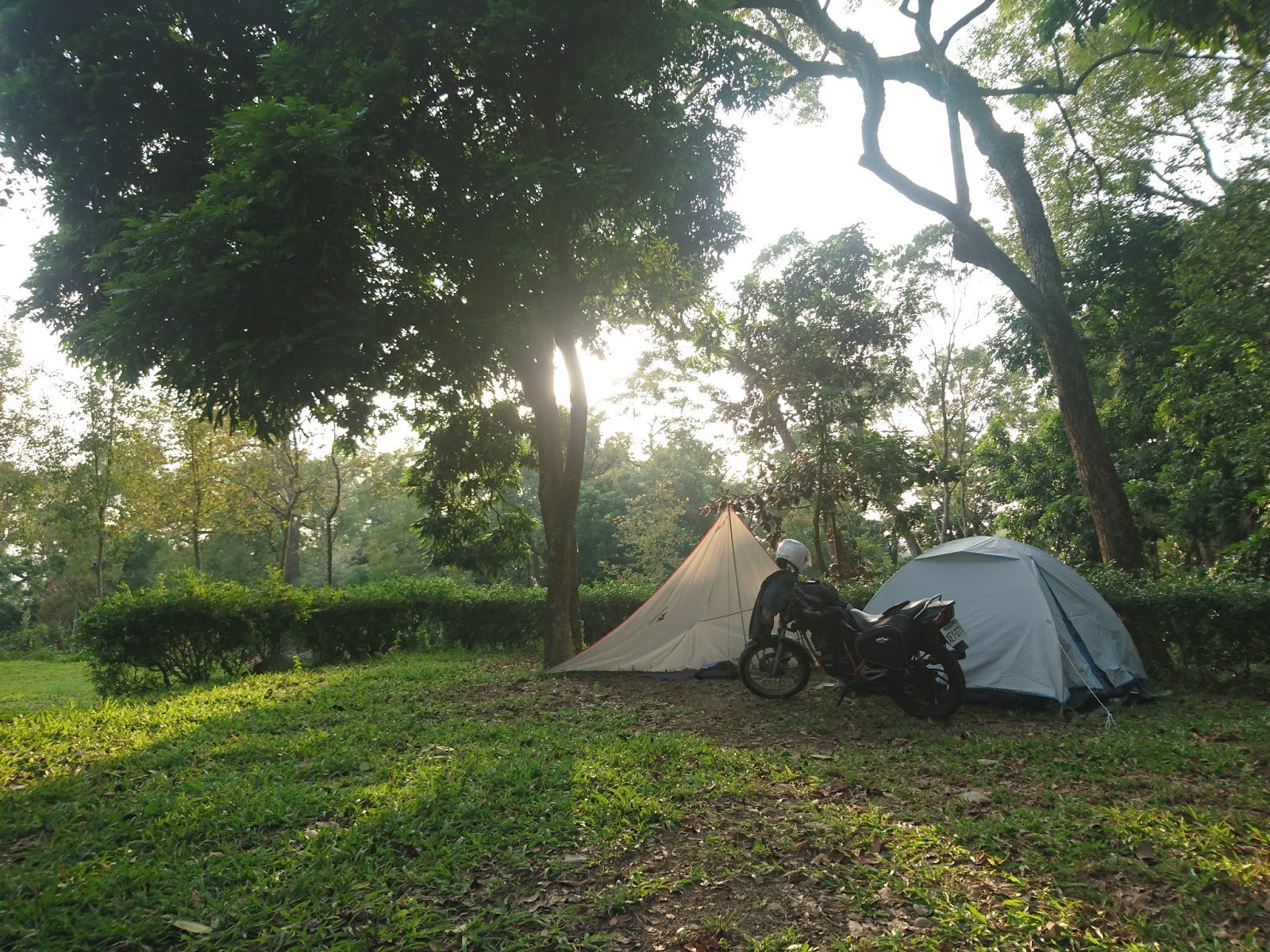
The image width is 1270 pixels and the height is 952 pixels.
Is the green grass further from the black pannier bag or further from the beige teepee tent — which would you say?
the black pannier bag

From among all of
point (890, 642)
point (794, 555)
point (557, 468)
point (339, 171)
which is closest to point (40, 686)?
point (557, 468)

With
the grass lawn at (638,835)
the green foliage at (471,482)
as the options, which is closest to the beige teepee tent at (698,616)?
the grass lawn at (638,835)

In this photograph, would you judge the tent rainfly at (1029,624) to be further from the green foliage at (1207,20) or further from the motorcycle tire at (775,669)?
the green foliage at (1207,20)

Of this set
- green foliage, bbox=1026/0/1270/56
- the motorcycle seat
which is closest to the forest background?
green foliage, bbox=1026/0/1270/56

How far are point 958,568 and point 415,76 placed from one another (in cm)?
812

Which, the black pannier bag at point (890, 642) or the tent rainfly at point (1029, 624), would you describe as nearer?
the black pannier bag at point (890, 642)

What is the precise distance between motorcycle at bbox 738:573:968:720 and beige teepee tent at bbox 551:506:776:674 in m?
→ 1.32

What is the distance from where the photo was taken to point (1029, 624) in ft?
22.5

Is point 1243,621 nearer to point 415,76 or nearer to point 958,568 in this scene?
point 958,568

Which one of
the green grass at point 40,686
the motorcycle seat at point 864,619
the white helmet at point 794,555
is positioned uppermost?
the white helmet at point 794,555

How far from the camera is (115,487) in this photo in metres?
20.9

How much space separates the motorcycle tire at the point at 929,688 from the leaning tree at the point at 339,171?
565 centimetres

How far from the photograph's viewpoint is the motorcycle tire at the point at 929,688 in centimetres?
639

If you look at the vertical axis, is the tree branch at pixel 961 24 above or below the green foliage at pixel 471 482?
above
